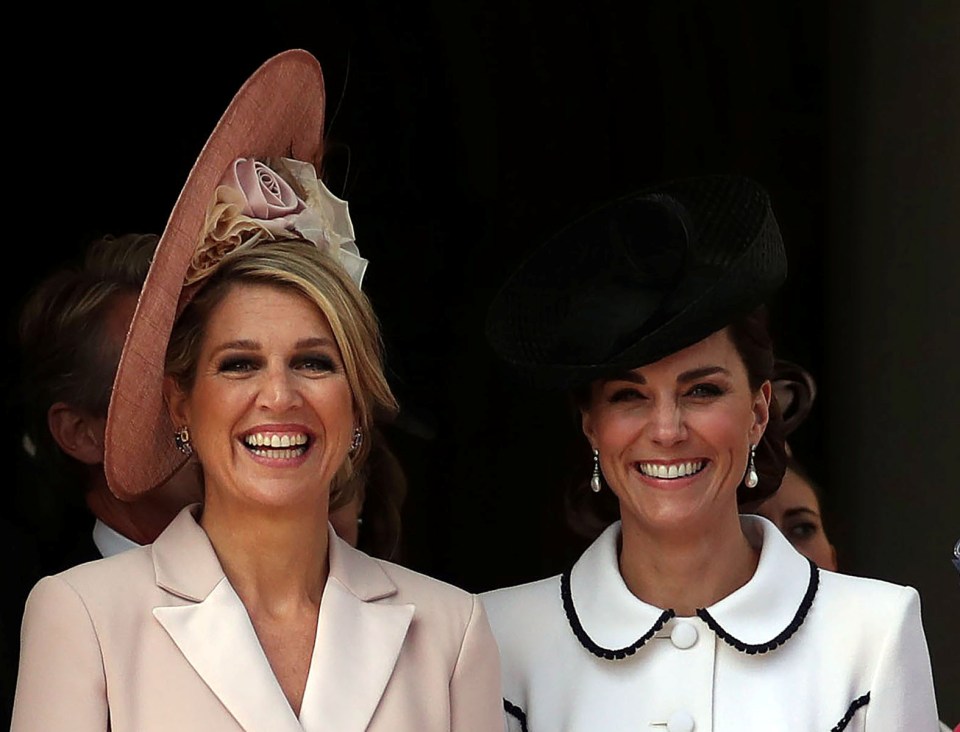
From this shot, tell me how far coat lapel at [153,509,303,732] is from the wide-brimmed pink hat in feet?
0.69

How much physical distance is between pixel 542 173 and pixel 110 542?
2.12 m

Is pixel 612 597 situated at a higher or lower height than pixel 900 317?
lower

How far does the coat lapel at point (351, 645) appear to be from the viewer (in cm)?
360

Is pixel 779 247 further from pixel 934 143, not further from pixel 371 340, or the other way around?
pixel 934 143

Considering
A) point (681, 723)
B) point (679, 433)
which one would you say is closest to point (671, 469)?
point (679, 433)

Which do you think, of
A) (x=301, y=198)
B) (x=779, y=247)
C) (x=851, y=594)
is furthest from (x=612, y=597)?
(x=301, y=198)

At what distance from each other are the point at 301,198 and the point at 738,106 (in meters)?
2.38

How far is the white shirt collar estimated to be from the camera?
4.52 metres

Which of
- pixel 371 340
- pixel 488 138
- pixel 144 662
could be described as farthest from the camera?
pixel 488 138

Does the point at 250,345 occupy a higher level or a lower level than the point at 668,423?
higher

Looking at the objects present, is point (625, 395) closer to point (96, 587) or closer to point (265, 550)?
point (265, 550)

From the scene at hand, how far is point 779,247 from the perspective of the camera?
162 inches

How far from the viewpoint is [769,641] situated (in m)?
4.05

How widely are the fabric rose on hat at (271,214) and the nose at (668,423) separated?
2.21ft
